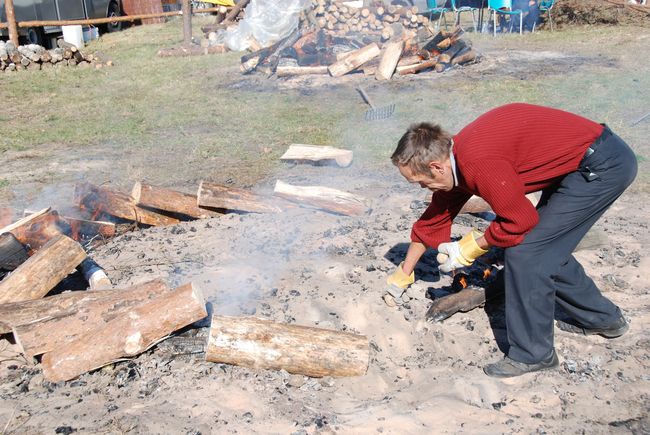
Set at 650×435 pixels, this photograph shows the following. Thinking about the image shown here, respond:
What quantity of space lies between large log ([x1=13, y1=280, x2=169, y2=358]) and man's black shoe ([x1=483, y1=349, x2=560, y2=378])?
203 centimetres

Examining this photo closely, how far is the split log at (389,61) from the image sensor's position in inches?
458

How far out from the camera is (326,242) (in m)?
4.86

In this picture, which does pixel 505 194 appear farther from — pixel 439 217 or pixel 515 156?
pixel 439 217

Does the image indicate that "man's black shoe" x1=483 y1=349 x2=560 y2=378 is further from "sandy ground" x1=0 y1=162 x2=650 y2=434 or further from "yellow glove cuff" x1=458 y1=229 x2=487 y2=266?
"yellow glove cuff" x1=458 y1=229 x2=487 y2=266

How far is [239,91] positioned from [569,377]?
9.20 metres

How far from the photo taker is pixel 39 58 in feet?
45.3

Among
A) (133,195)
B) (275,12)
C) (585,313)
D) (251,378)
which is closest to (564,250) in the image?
(585,313)

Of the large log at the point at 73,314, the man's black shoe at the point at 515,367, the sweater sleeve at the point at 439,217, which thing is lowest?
the man's black shoe at the point at 515,367

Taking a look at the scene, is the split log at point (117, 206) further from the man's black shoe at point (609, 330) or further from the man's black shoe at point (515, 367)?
the man's black shoe at point (609, 330)

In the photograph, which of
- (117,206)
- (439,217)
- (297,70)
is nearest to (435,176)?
(439,217)

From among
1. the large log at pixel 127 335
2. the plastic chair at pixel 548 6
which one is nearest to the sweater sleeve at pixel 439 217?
the large log at pixel 127 335

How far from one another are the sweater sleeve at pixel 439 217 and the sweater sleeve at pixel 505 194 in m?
0.59

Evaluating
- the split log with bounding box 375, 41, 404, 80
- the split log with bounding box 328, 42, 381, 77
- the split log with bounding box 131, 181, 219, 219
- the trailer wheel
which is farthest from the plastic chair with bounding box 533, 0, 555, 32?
the trailer wheel

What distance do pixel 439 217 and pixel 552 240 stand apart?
2.36 ft
